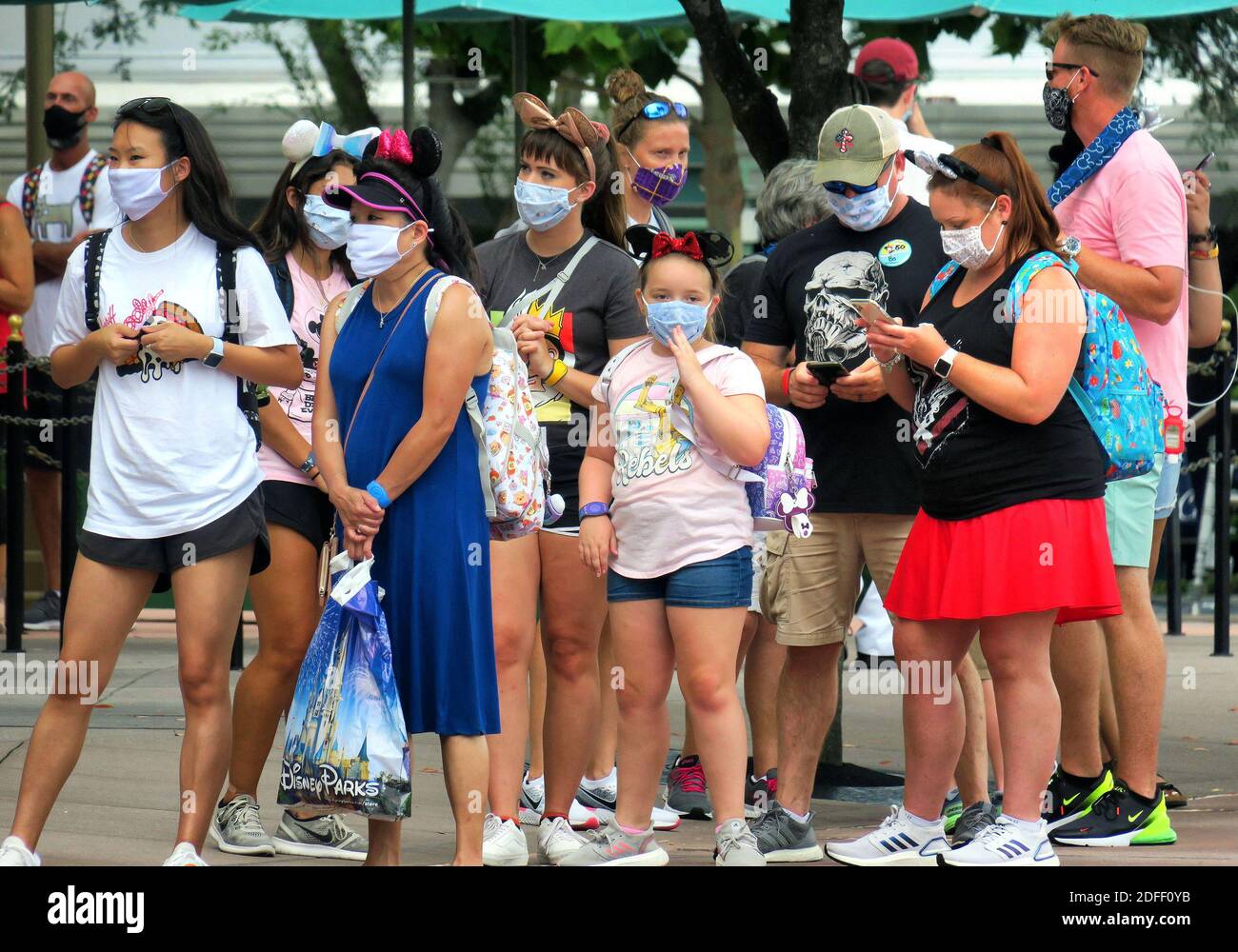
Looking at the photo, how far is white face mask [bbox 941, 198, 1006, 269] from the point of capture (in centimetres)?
490

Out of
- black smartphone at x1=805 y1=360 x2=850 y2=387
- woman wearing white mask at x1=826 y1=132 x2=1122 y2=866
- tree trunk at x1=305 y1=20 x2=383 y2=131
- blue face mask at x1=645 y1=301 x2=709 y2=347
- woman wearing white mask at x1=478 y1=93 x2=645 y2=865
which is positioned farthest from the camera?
tree trunk at x1=305 y1=20 x2=383 y2=131

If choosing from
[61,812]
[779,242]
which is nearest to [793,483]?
[779,242]

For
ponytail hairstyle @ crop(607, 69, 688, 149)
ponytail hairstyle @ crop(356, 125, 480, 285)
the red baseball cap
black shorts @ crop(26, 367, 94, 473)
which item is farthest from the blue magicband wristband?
black shorts @ crop(26, 367, 94, 473)

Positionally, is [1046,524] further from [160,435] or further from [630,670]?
[160,435]

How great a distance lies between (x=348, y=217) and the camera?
15.6ft

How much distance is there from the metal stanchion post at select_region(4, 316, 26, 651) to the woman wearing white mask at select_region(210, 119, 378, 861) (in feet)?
11.4

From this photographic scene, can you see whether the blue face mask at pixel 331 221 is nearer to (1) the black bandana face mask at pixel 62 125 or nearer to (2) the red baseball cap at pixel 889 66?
(2) the red baseball cap at pixel 889 66

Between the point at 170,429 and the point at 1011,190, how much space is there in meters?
2.32

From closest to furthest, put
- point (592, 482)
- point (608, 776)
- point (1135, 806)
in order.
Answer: point (592, 482) → point (1135, 806) → point (608, 776)

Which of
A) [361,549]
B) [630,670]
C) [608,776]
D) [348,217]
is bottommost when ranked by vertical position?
[608,776]

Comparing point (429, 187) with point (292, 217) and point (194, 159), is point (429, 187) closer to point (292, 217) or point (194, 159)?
point (194, 159)

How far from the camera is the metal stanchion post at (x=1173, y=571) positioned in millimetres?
10000

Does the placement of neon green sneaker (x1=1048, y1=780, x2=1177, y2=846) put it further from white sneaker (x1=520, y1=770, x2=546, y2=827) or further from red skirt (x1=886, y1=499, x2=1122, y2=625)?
white sneaker (x1=520, y1=770, x2=546, y2=827)
